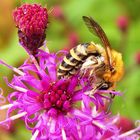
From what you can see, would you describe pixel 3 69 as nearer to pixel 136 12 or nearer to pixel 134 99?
pixel 134 99

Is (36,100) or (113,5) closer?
(36,100)

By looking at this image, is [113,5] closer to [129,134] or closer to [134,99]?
[134,99]

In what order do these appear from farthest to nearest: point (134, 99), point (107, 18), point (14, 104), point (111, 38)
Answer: point (107, 18)
point (111, 38)
point (134, 99)
point (14, 104)

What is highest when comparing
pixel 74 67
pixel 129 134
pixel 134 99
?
pixel 74 67

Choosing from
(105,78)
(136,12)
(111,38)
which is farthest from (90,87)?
(136,12)

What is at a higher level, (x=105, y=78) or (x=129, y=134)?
(x=105, y=78)

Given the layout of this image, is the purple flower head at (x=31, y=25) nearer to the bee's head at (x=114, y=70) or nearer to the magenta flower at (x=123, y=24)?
the bee's head at (x=114, y=70)

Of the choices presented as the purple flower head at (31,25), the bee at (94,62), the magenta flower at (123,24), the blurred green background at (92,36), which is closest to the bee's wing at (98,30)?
the bee at (94,62)

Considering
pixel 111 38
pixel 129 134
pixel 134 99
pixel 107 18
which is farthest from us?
pixel 107 18
